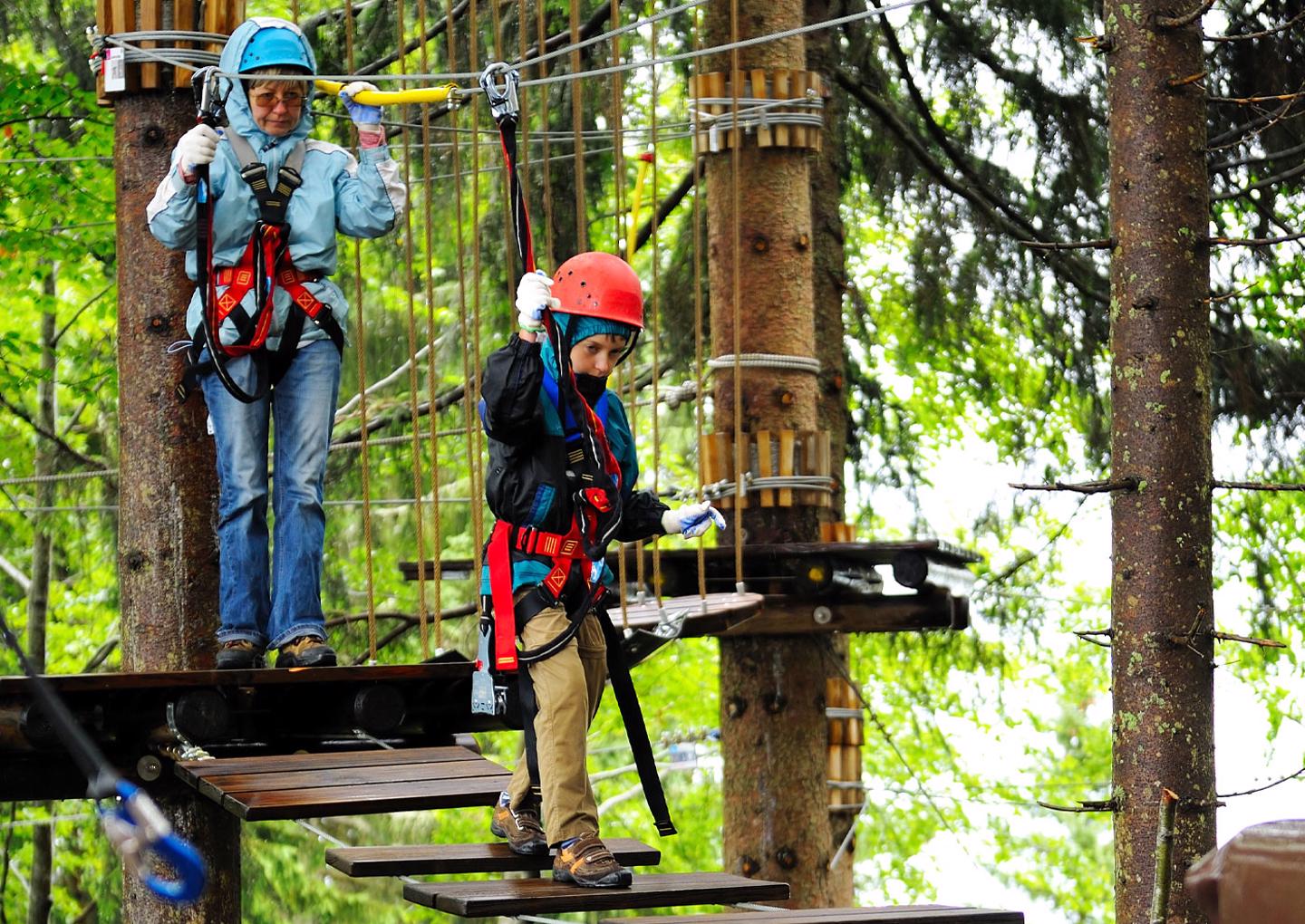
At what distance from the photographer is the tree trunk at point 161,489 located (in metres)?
4.54

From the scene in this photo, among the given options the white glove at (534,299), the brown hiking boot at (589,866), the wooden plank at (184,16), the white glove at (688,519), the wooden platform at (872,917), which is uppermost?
the wooden plank at (184,16)

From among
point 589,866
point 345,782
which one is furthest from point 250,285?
point 589,866

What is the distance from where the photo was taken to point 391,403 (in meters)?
10.2

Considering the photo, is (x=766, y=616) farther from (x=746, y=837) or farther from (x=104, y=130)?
(x=104, y=130)

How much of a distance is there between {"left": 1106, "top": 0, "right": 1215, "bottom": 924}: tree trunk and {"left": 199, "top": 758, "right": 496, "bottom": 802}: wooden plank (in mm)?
1501

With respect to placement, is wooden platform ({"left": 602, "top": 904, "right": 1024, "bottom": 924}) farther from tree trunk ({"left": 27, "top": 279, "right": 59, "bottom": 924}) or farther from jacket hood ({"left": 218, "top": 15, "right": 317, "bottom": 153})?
tree trunk ({"left": 27, "top": 279, "right": 59, "bottom": 924})

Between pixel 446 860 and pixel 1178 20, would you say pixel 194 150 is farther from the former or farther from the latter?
pixel 1178 20

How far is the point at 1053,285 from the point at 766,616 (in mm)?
3062

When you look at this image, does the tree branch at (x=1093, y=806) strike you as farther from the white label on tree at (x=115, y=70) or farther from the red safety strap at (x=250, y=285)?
the white label on tree at (x=115, y=70)

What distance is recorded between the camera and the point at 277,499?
460cm

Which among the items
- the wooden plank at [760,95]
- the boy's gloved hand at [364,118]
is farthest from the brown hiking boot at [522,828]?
the wooden plank at [760,95]

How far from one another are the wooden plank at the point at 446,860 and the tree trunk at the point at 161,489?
768 millimetres

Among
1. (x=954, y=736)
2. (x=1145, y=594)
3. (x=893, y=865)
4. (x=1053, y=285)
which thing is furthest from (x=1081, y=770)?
(x=1145, y=594)

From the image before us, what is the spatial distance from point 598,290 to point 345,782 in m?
1.25
